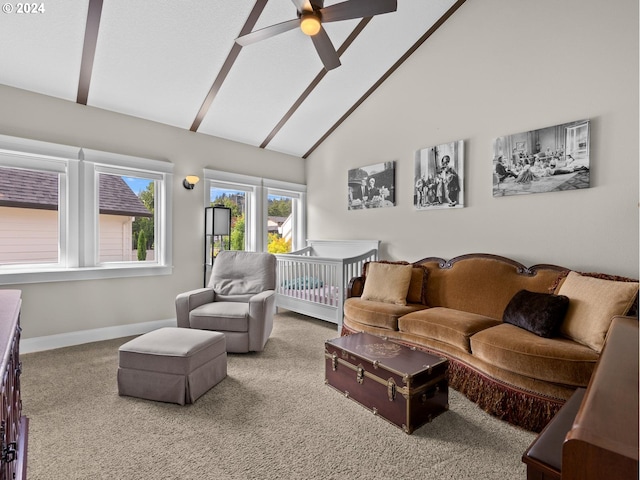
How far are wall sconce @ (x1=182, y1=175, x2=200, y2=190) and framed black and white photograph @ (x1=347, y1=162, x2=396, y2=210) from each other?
2.01m

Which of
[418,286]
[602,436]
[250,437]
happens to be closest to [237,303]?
[250,437]

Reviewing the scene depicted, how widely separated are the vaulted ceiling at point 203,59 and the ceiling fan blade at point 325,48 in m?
0.62

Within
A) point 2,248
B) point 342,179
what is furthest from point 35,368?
point 342,179

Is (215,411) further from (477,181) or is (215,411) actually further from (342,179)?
(342,179)

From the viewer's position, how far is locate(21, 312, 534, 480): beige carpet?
1.57m

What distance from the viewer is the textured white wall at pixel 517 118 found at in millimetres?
2512

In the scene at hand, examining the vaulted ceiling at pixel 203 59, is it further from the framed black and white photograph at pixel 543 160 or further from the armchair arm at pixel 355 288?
the armchair arm at pixel 355 288

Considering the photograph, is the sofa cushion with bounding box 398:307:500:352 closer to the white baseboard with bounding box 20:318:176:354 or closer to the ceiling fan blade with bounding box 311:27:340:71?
the ceiling fan blade with bounding box 311:27:340:71

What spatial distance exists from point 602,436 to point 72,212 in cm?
415

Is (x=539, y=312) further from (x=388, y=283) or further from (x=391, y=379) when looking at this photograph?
(x=388, y=283)

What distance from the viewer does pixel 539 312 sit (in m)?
2.23

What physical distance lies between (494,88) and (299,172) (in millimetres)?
2989

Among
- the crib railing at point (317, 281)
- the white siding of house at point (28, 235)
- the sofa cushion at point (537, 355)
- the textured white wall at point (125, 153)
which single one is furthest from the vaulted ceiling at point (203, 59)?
the sofa cushion at point (537, 355)

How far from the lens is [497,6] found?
3115 millimetres
